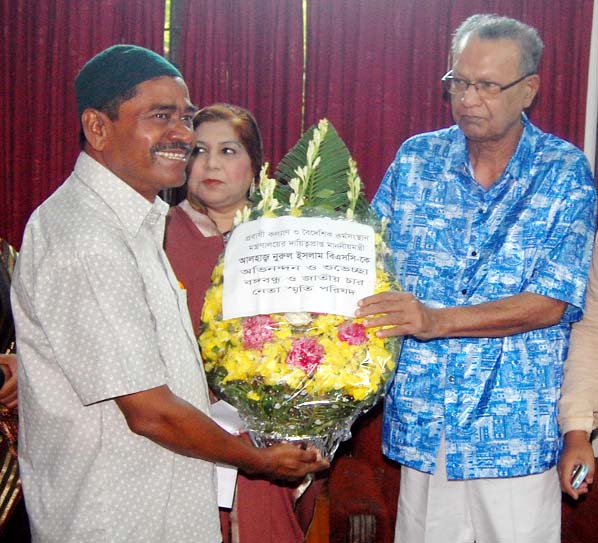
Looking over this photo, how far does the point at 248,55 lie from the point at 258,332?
3003mm

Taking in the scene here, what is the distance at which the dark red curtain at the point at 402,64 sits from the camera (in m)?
4.36

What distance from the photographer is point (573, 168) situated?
2180mm

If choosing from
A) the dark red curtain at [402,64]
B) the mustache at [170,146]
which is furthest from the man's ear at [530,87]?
the dark red curtain at [402,64]

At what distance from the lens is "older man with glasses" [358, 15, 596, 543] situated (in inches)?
84.4

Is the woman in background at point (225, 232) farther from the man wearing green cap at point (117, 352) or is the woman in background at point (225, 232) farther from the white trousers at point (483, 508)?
the man wearing green cap at point (117, 352)

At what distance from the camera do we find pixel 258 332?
169 cm

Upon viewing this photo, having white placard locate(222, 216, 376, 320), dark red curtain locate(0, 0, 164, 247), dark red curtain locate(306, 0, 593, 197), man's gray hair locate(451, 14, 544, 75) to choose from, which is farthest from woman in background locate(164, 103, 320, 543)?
dark red curtain locate(0, 0, 164, 247)

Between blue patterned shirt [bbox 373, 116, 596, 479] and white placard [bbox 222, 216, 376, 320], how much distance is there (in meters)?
0.50

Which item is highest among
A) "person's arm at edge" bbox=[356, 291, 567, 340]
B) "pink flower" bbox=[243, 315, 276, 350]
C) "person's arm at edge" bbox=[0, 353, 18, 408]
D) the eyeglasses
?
the eyeglasses

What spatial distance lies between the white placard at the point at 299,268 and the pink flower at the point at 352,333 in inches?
1.0

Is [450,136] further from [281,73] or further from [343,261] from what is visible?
[281,73]

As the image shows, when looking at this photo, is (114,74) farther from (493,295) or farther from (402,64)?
(402,64)

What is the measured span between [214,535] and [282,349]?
45 cm

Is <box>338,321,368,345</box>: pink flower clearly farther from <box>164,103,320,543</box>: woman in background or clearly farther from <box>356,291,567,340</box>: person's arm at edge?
<box>164,103,320,543</box>: woman in background
